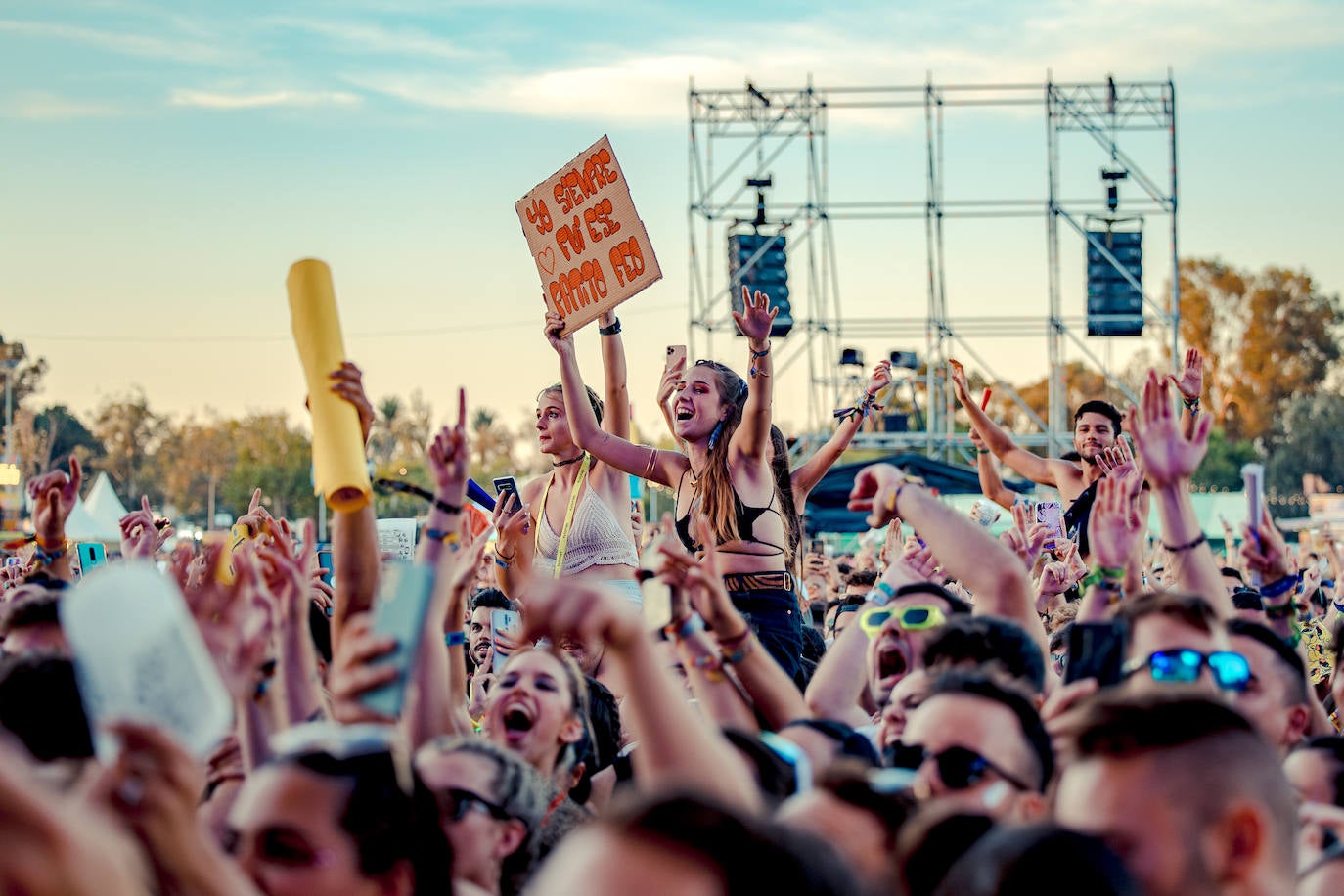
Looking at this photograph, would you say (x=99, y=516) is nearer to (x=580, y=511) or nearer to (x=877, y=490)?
(x=580, y=511)

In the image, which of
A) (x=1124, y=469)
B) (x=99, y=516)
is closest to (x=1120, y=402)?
(x=99, y=516)

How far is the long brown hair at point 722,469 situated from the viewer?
5312 mm

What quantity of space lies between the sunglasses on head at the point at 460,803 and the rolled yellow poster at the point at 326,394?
2.61 ft

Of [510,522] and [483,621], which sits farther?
[483,621]

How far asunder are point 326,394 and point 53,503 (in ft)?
6.74

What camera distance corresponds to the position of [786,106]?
81.7 ft

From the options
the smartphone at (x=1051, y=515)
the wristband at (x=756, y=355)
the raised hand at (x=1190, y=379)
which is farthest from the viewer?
the smartphone at (x=1051, y=515)

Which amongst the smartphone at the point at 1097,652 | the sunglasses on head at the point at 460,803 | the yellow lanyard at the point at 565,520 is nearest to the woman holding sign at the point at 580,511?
the yellow lanyard at the point at 565,520

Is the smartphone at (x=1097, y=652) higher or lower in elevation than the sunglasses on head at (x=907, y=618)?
higher

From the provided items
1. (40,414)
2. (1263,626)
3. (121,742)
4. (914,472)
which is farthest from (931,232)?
(40,414)

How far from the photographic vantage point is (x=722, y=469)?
17.7 feet

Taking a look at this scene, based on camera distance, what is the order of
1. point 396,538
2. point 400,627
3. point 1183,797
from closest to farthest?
point 1183,797 → point 400,627 → point 396,538

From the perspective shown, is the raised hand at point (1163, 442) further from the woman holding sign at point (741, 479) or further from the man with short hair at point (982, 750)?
the woman holding sign at point (741, 479)

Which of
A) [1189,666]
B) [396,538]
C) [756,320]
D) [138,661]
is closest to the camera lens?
[138,661]
